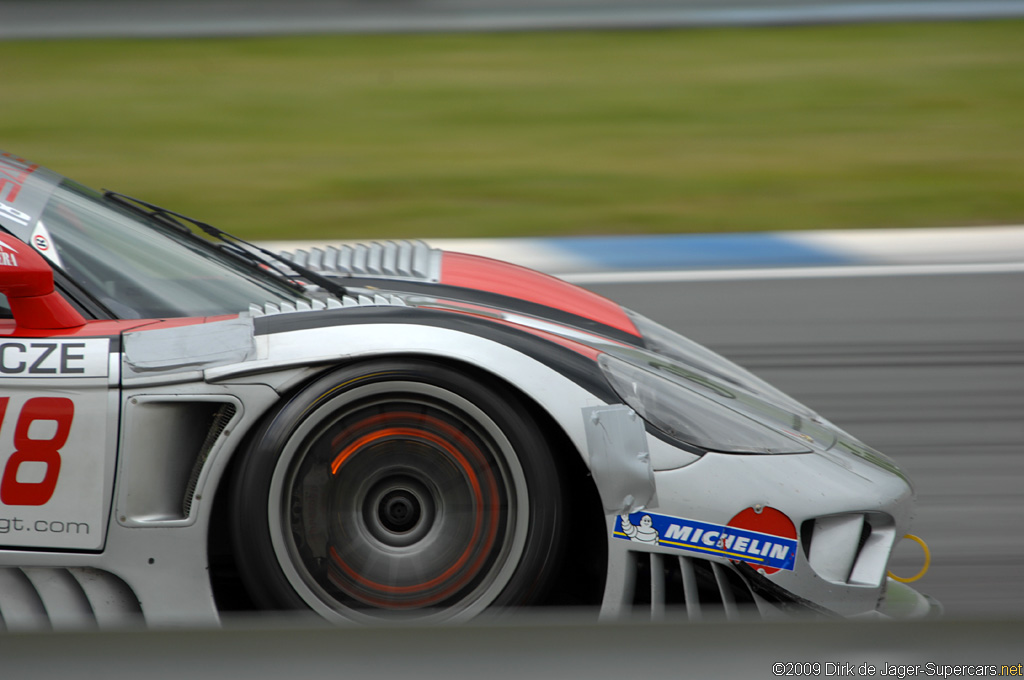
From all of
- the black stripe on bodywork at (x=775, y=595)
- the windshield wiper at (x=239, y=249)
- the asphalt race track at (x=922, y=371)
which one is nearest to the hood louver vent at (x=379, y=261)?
the windshield wiper at (x=239, y=249)

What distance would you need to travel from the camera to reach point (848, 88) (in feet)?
29.2

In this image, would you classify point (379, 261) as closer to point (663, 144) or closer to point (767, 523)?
point (767, 523)

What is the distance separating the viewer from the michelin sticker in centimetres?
207

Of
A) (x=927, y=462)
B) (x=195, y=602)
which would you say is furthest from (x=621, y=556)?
(x=927, y=462)

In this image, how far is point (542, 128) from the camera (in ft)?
26.2

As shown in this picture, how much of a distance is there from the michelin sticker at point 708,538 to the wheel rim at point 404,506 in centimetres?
23

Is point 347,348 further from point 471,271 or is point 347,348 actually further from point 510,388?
point 471,271

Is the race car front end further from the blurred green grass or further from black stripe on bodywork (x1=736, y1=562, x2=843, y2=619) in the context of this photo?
the blurred green grass

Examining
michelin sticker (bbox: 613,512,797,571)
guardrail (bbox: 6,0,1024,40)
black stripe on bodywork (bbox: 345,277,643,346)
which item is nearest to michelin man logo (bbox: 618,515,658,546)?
michelin sticker (bbox: 613,512,797,571)

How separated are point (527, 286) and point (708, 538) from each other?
114 cm

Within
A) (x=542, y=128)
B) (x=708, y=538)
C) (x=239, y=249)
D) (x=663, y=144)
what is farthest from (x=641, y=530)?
(x=542, y=128)

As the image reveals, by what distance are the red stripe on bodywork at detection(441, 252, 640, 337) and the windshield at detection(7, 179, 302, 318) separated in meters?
Result: 0.58

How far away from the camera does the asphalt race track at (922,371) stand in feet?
9.60

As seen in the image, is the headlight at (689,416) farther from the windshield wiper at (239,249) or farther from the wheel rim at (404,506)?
the windshield wiper at (239,249)
